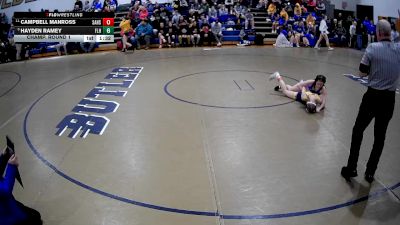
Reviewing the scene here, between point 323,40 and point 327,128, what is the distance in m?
10.7

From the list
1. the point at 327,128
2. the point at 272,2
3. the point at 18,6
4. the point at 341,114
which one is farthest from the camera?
the point at 272,2

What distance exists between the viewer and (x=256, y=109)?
723cm

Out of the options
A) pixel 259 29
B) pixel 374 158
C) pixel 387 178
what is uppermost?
pixel 259 29

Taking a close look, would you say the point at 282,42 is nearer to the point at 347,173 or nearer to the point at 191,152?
the point at 191,152

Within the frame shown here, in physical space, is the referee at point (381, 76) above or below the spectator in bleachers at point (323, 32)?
A: below

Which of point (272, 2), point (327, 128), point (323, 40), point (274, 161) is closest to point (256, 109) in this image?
point (327, 128)

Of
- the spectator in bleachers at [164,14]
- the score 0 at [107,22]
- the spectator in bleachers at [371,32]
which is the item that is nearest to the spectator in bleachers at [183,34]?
the spectator in bleachers at [164,14]

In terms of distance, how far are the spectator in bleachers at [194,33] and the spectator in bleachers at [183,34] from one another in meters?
0.17

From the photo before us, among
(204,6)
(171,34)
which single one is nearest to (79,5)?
(171,34)

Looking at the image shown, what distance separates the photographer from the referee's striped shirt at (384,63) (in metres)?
4.10

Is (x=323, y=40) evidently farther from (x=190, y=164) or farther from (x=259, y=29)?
(x=190, y=164)
